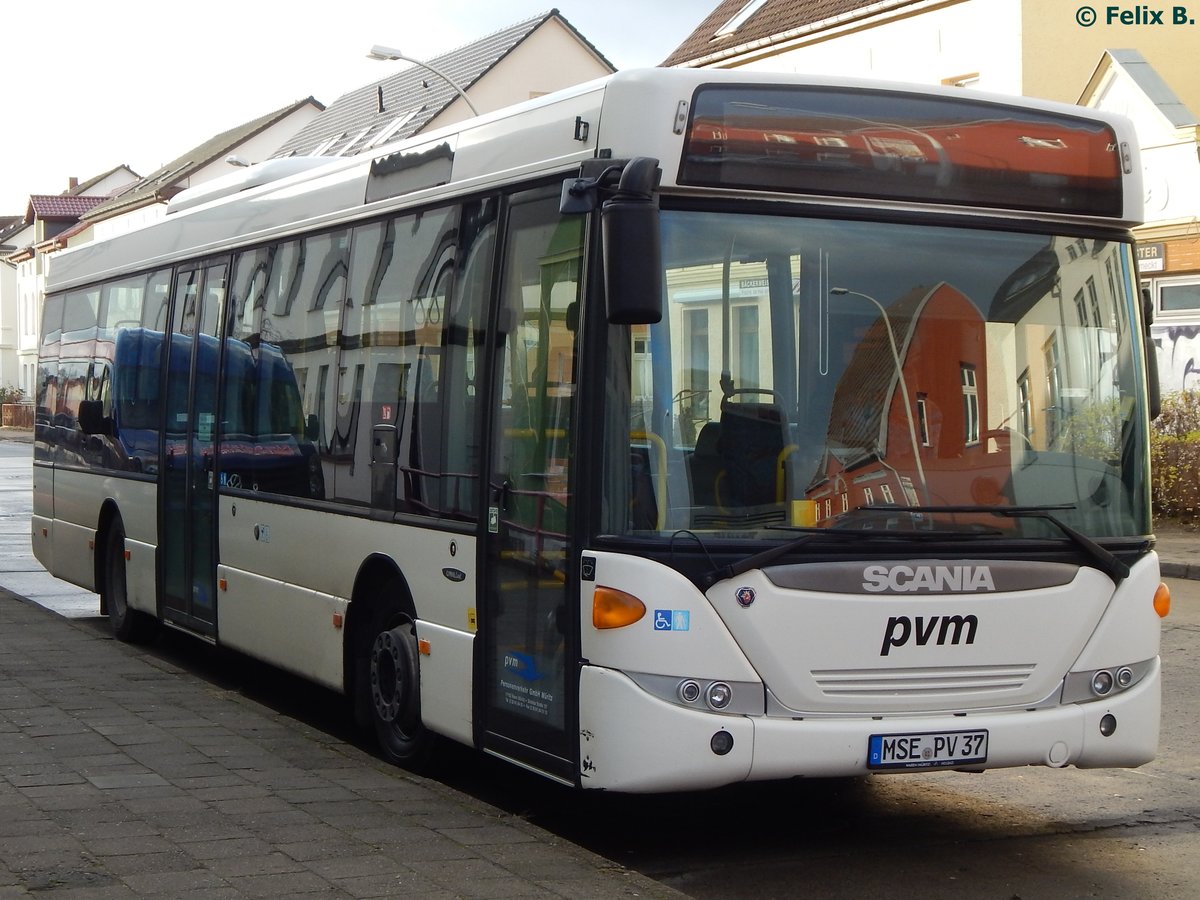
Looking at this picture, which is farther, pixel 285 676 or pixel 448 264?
pixel 285 676

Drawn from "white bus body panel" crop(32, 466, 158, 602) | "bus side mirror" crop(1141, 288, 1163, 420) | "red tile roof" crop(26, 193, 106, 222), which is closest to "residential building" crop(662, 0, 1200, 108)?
"white bus body panel" crop(32, 466, 158, 602)

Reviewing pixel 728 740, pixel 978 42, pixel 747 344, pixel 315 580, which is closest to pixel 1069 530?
pixel 747 344

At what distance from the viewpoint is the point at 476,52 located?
181 feet

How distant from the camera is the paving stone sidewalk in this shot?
5.51m

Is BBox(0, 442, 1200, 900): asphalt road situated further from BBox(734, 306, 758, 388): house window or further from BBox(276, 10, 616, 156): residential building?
BBox(276, 10, 616, 156): residential building

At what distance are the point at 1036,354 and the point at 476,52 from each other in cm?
5023

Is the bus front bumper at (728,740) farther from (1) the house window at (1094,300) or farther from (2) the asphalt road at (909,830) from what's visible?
(1) the house window at (1094,300)

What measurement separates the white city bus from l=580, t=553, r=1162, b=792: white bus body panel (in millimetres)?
12

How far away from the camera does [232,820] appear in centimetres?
635

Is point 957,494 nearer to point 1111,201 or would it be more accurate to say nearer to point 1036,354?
point 1036,354

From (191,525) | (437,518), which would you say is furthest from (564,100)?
(191,525)

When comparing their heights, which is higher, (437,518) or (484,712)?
(437,518)

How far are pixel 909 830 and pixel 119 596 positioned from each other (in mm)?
7129

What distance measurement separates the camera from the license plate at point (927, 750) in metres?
6.23
